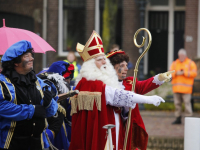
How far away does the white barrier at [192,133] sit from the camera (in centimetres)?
470

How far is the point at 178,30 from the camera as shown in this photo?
15.4m

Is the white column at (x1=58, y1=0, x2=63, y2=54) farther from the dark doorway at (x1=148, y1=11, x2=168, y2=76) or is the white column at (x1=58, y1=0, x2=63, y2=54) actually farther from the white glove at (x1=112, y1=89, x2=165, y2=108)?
the white glove at (x1=112, y1=89, x2=165, y2=108)

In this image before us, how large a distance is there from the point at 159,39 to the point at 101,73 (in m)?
11.1

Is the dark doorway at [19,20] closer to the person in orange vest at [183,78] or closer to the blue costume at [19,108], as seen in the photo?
the person in orange vest at [183,78]

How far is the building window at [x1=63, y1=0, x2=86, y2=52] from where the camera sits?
51.3 feet

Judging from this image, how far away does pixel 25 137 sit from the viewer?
3846 millimetres

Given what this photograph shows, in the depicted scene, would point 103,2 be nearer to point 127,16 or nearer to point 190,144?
point 127,16

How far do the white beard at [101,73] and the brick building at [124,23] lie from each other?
10.4 metres

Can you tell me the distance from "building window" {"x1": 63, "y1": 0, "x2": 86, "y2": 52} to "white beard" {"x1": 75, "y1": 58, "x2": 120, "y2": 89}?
11.1 metres

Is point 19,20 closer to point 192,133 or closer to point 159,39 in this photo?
point 159,39

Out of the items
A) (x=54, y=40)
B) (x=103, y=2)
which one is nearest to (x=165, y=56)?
(x=103, y=2)

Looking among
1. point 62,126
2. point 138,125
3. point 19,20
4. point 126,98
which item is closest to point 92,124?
point 126,98

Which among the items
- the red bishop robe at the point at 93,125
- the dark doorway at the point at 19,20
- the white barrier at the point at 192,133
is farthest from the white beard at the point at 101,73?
the dark doorway at the point at 19,20

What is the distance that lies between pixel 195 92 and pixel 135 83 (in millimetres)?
9279
